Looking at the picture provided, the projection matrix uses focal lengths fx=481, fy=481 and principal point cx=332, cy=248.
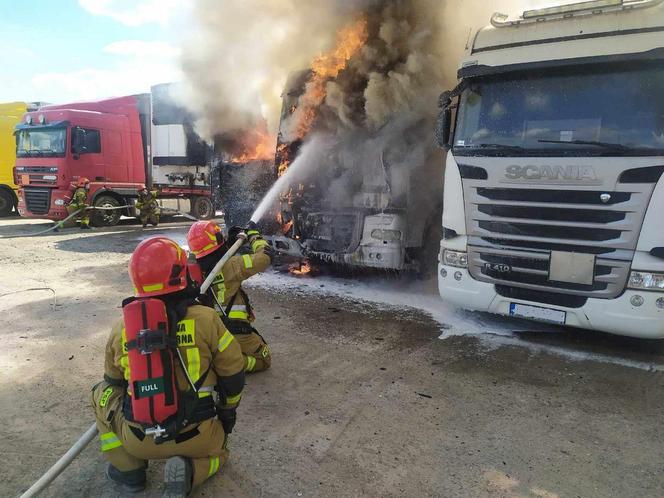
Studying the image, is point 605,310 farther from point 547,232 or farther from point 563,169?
point 563,169

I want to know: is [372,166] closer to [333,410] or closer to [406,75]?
[406,75]

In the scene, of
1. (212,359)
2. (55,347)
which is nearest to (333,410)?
(212,359)

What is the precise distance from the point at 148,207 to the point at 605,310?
1210cm

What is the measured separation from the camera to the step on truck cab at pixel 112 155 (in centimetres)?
1264

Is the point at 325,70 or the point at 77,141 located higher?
the point at 325,70

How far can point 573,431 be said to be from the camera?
10.3ft

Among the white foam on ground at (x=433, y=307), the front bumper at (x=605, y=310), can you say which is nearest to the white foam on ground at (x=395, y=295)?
the white foam on ground at (x=433, y=307)

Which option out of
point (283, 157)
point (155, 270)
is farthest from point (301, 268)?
point (155, 270)

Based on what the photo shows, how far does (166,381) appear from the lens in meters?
2.21

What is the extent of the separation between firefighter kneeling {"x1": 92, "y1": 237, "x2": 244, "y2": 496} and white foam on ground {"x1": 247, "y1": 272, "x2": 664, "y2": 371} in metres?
2.95

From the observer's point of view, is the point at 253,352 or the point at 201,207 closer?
the point at 253,352

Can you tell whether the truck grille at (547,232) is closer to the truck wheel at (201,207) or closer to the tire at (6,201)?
the truck wheel at (201,207)

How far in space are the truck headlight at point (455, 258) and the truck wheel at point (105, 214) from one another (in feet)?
37.2

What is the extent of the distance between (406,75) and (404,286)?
9.85ft
